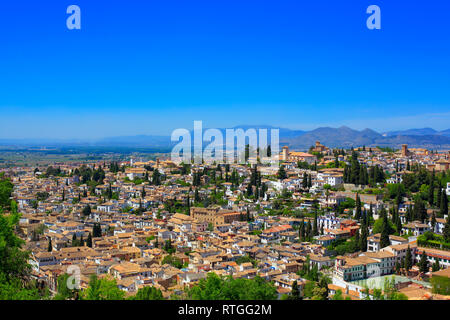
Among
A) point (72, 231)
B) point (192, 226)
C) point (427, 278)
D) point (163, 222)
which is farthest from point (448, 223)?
point (72, 231)

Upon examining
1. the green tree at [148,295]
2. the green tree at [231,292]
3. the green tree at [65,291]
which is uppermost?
the green tree at [231,292]

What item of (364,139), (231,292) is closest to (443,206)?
(231,292)

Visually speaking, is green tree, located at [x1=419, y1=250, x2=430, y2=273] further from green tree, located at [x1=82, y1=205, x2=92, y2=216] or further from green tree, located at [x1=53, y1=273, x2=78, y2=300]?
green tree, located at [x1=82, y1=205, x2=92, y2=216]

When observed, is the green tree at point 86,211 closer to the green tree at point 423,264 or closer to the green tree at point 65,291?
the green tree at point 65,291

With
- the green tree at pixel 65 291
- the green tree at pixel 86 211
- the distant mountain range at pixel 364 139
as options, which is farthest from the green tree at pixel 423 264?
the distant mountain range at pixel 364 139

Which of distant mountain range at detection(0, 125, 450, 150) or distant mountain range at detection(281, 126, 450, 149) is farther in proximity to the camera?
distant mountain range at detection(0, 125, 450, 150)

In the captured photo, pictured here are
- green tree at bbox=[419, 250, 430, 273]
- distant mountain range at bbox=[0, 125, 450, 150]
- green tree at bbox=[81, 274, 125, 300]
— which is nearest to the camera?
green tree at bbox=[81, 274, 125, 300]

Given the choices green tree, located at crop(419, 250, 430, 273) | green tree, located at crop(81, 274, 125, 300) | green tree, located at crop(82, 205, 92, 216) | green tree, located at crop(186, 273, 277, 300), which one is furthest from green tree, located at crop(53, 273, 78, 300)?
green tree, located at crop(82, 205, 92, 216)

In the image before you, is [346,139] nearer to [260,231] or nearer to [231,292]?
[260,231]
